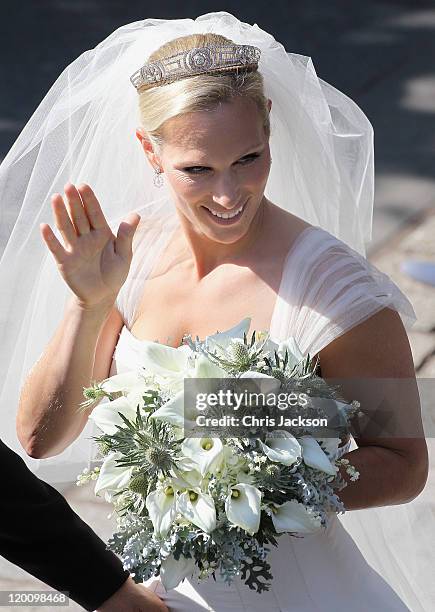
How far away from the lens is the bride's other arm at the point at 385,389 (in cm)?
250

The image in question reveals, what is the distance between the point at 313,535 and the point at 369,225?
1045 millimetres

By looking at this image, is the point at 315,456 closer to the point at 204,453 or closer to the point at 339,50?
the point at 204,453

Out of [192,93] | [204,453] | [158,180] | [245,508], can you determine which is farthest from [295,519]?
[158,180]

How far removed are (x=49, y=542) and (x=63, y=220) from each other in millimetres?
677

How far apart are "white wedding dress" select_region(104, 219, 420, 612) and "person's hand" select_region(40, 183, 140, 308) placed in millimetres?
167

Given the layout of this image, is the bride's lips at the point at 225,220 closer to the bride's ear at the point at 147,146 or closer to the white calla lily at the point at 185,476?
the bride's ear at the point at 147,146

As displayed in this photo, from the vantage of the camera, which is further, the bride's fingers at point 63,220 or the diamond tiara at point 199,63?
the diamond tiara at point 199,63

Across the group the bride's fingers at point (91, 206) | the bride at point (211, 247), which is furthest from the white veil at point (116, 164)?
the bride's fingers at point (91, 206)

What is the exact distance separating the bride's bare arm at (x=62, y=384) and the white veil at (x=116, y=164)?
0.37m

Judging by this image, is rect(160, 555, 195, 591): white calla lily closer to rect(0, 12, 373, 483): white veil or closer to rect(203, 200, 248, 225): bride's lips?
rect(203, 200, 248, 225): bride's lips

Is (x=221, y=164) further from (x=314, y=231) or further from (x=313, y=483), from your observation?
(x=313, y=483)

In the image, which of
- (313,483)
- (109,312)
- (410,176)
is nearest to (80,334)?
(109,312)

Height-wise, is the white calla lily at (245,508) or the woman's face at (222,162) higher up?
the woman's face at (222,162)

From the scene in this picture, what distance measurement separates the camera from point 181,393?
2117 mm
